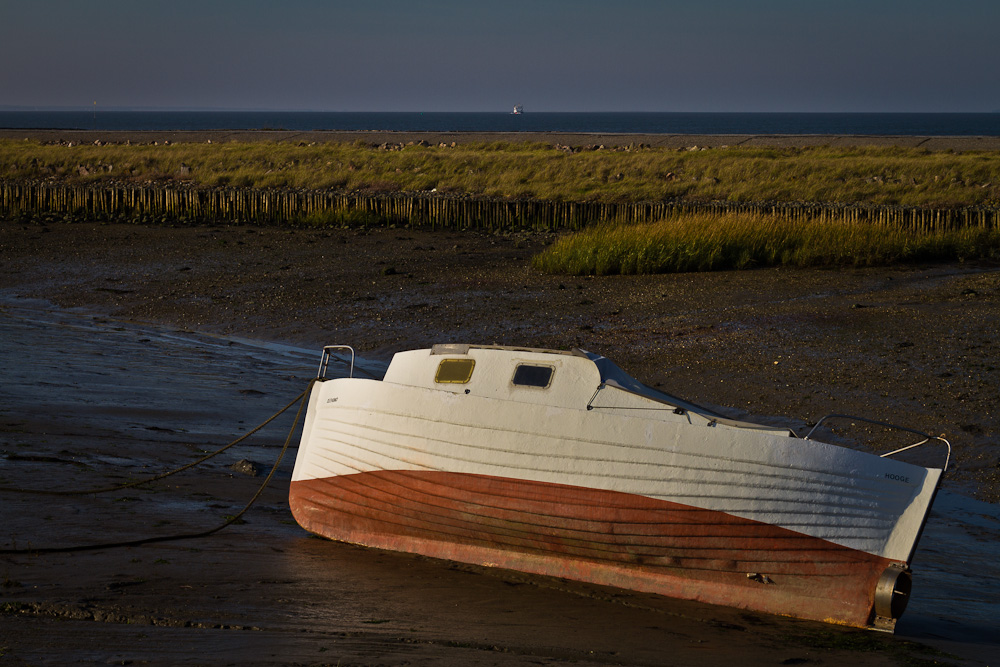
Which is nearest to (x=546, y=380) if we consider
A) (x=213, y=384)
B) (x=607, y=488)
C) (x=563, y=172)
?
(x=607, y=488)

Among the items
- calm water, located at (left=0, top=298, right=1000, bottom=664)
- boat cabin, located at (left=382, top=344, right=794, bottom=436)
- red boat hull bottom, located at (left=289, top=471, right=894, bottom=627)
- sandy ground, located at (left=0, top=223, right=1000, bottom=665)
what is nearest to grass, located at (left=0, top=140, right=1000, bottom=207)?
sandy ground, located at (left=0, top=223, right=1000, bottom=665)

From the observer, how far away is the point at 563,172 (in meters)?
39.7

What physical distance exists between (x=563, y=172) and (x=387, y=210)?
1221cm

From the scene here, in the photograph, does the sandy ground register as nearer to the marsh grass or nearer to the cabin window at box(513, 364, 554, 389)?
the marsh grass

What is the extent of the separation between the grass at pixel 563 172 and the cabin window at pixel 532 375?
1037 inches

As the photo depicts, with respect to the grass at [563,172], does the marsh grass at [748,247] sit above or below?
below

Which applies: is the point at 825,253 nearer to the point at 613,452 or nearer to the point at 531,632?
the point at 613,452

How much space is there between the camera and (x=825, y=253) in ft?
68.2

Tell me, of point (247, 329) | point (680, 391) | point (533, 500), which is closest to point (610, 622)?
point (533, 500)

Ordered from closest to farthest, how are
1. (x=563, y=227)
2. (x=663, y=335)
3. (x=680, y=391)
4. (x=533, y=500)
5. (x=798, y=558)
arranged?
(x=798, y=558) < (x=533, y=500) < (x=680, y=391) < (x=663, y=335) < (x=563, y=227)

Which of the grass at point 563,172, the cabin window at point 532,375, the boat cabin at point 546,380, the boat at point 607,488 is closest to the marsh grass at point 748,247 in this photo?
the grass at point 563,172

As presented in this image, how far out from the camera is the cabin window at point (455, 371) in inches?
321

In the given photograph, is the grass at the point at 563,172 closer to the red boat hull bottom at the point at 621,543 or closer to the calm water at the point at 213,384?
the calm water at the point at 213,384

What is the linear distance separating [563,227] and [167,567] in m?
21.6
